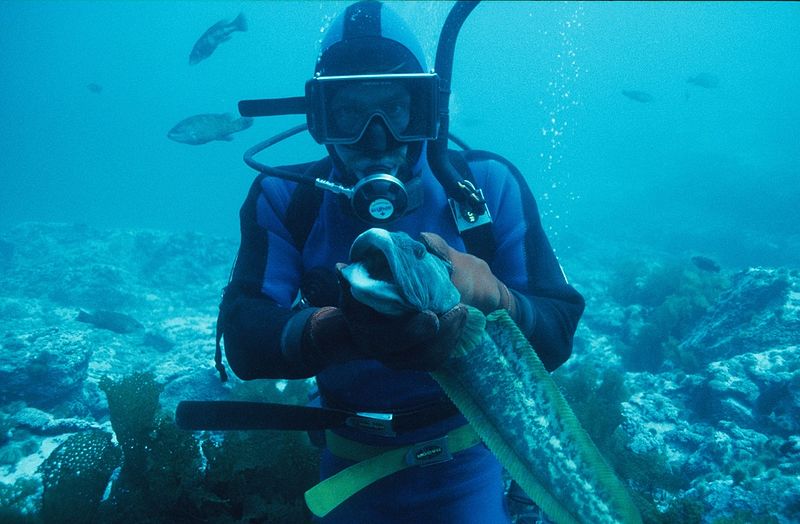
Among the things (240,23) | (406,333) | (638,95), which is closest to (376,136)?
(406,333)

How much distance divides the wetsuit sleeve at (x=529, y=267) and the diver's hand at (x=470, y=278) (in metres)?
0.25

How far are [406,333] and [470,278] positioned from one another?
1.59 ft

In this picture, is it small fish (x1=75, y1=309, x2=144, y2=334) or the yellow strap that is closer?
the yellow strap

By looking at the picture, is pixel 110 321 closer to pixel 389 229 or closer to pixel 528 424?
pixel 389 229

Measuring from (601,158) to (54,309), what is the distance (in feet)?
325

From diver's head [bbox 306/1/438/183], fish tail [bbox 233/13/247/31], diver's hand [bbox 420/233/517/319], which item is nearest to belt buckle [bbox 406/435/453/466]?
diver's hand [bbox 420/233/517/319]

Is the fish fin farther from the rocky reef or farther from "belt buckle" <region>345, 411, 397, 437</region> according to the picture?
the rocky reef

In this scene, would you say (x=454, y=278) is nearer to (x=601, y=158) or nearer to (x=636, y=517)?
(x=636, y=517)

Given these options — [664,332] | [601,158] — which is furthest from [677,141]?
[664,332]

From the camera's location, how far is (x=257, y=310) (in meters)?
2.07

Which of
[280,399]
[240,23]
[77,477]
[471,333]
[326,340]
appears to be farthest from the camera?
[240,23]

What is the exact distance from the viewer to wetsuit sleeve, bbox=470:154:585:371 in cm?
198

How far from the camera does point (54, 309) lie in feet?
42.5

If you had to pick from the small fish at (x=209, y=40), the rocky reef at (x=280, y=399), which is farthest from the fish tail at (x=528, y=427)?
the small fish at (x=209, y=40)
